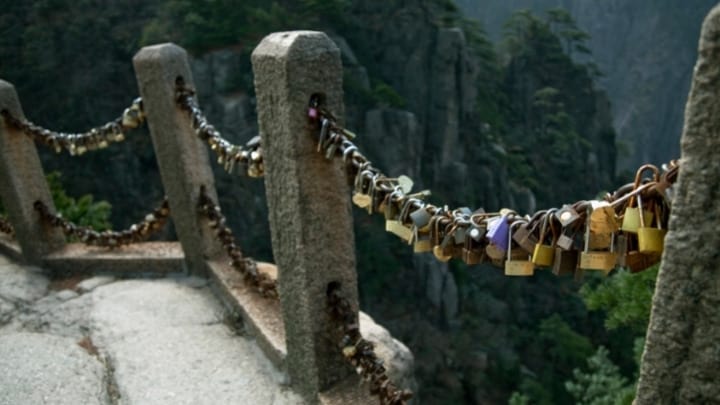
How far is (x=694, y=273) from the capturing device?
1048 mm

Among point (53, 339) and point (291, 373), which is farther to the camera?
point (53, 339)

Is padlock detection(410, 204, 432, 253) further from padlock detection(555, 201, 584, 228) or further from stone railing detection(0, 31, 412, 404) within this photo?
stone railing detection(0, 31, 412, 404)

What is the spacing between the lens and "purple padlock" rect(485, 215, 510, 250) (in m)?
1.40

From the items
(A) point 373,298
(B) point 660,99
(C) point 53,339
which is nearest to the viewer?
(C) point 53,339

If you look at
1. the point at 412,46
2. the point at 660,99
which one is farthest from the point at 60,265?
the point at 660,99

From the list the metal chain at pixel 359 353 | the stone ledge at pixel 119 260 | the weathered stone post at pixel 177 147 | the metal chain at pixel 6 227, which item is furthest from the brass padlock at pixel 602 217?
the metal chain at pixel 6 227

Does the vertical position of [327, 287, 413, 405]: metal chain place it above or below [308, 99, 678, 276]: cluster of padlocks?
below

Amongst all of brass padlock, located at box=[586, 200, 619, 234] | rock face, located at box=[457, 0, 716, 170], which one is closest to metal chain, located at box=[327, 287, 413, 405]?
brass padlock, located at box=[586, 200, 619, 234]

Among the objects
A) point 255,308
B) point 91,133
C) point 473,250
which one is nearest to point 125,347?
point 255,308

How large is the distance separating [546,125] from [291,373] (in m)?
38.9

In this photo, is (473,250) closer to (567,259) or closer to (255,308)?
(567,259)

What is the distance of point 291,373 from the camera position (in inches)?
104

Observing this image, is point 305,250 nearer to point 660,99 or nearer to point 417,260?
point 417,260

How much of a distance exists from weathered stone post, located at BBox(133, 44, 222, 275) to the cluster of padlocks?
77.1 inches
